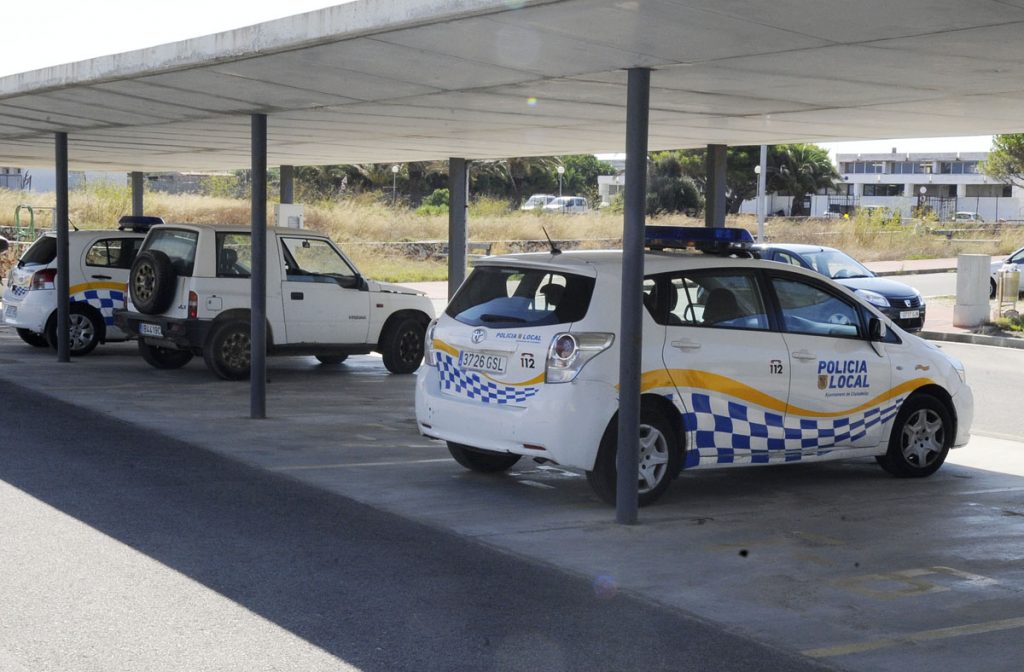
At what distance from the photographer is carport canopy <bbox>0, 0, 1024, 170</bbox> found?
709cm

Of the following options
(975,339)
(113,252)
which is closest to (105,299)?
(113,252)

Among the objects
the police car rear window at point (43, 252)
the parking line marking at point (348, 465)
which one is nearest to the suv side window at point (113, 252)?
the police car rear window at point (43, 252)

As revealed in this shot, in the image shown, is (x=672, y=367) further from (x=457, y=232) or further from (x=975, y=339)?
(x=975, y=339)

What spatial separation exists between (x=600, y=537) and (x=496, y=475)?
2.04 m

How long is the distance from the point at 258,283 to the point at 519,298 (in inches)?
165

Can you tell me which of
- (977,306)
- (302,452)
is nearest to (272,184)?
(977,306)

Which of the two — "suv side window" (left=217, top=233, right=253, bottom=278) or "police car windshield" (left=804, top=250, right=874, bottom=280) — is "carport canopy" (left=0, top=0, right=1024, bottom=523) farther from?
"police car windshield" (left=804, top=250, right=874, bottom=280)

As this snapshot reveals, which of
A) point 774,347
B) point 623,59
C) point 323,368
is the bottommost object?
point 323,368

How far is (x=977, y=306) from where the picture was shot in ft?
76.5

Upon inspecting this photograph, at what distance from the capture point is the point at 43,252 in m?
16.9

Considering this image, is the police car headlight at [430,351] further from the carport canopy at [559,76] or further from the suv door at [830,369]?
the suv door at [830,369]

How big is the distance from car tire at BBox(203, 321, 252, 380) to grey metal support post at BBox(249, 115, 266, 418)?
249cm

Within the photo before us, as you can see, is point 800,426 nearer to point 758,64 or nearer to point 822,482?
point 822,482

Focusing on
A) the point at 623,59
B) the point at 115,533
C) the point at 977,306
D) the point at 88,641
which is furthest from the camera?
the point at 977,306
